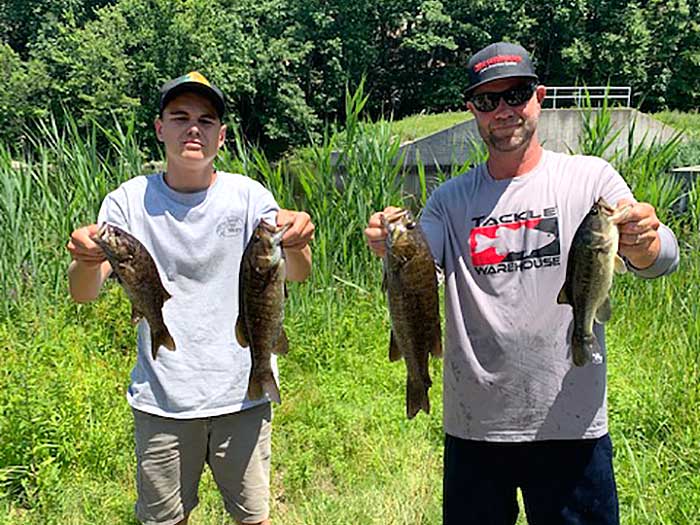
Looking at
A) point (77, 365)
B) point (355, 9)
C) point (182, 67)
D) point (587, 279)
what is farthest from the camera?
point (355, 9)

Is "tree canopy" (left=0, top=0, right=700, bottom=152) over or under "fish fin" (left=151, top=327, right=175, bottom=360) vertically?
over

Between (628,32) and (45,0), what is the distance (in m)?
40.9

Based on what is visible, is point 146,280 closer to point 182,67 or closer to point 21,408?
point 21,408

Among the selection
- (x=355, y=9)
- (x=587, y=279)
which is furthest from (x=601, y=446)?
(x=355, y=9)

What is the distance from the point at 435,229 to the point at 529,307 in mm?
527

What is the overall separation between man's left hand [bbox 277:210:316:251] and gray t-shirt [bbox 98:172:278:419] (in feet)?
0.30

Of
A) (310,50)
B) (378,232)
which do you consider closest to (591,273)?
(378,232)

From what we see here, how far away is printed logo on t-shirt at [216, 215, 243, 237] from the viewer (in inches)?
117

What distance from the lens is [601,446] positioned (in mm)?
2627

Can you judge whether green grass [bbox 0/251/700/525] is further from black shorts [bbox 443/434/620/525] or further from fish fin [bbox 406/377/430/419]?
fish fin [bbox 406/377/430/419]

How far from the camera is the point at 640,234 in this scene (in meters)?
2.47

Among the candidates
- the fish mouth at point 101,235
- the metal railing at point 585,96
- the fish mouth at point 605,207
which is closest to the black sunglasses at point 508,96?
the fish mouth at point 605,207

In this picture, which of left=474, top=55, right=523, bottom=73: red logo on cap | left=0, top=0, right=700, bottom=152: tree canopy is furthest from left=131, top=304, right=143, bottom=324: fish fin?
left=0, top=0, right=700, bottom=152: tree canopy

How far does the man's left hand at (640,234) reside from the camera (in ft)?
8.02
